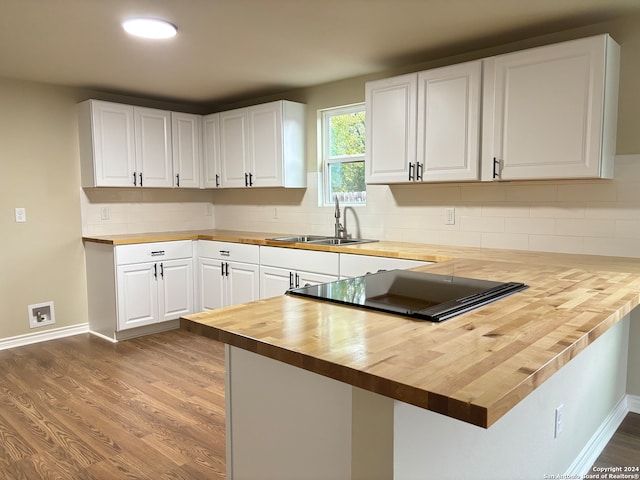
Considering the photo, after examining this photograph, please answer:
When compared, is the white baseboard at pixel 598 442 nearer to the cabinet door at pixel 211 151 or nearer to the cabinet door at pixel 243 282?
the cabinet door at pixel 243 282

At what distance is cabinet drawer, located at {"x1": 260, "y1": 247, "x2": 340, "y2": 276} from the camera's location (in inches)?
133

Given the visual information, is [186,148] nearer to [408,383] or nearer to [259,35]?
[259,35]

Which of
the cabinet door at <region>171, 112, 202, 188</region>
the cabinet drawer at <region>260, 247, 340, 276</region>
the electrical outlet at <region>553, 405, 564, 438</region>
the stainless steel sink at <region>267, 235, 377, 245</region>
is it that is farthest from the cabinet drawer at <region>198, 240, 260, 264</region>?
the electrical outlet at <region>553, 405, 564, 438</region>

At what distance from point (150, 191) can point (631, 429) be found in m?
4.30

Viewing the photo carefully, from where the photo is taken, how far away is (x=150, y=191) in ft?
15.6

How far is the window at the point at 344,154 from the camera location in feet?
13.2

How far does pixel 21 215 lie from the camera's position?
3.93 m

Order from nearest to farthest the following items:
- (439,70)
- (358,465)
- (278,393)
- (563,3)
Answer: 1. (358,465)
2. (278,393)
3. (563,3)
4. (439,70)

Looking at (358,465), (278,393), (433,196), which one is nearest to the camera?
(358,465)

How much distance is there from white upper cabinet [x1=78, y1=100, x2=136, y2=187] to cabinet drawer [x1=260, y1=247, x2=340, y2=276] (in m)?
1.50

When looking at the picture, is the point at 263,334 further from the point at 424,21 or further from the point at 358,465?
the point at 424,21

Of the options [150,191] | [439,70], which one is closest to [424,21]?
[439,70]

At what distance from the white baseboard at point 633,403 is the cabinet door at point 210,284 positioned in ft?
10.1

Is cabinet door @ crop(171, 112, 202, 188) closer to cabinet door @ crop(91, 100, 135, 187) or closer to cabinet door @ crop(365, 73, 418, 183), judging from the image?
cabinet door @ crop(91, 100, 135, 187)
